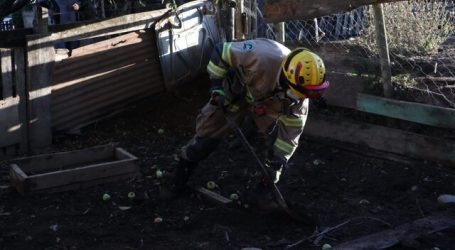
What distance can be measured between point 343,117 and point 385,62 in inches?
34.5

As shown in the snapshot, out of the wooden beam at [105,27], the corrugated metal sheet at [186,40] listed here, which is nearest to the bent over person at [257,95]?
the wooden beam at [105,27]

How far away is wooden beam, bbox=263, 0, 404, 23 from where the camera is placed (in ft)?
19.0

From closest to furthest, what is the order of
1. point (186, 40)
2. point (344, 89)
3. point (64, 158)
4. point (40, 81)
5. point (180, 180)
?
point (180, 180) < point (64, 158) < point (344, 89) < point (40, 81) < point (186, 40)

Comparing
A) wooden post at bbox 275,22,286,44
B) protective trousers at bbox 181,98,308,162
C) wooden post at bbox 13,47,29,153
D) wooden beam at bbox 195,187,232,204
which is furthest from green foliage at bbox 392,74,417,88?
wooden post at bbox 13,47,29,153

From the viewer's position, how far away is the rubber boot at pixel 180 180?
5414 mm

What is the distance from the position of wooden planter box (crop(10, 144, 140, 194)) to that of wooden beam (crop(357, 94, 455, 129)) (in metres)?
2.48

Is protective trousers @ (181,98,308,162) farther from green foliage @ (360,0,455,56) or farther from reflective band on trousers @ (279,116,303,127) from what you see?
green foliage @ (360,0,455,56)

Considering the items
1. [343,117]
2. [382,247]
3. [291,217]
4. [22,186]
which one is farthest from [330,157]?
[22,186]

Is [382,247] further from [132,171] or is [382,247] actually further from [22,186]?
[22,186]

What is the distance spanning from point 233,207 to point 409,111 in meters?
2.05

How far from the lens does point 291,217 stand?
4.82 metres

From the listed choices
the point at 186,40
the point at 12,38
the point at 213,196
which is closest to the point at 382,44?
the point at 213,196

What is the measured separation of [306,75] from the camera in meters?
4.44

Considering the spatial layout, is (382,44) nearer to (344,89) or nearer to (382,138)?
(344,89)
